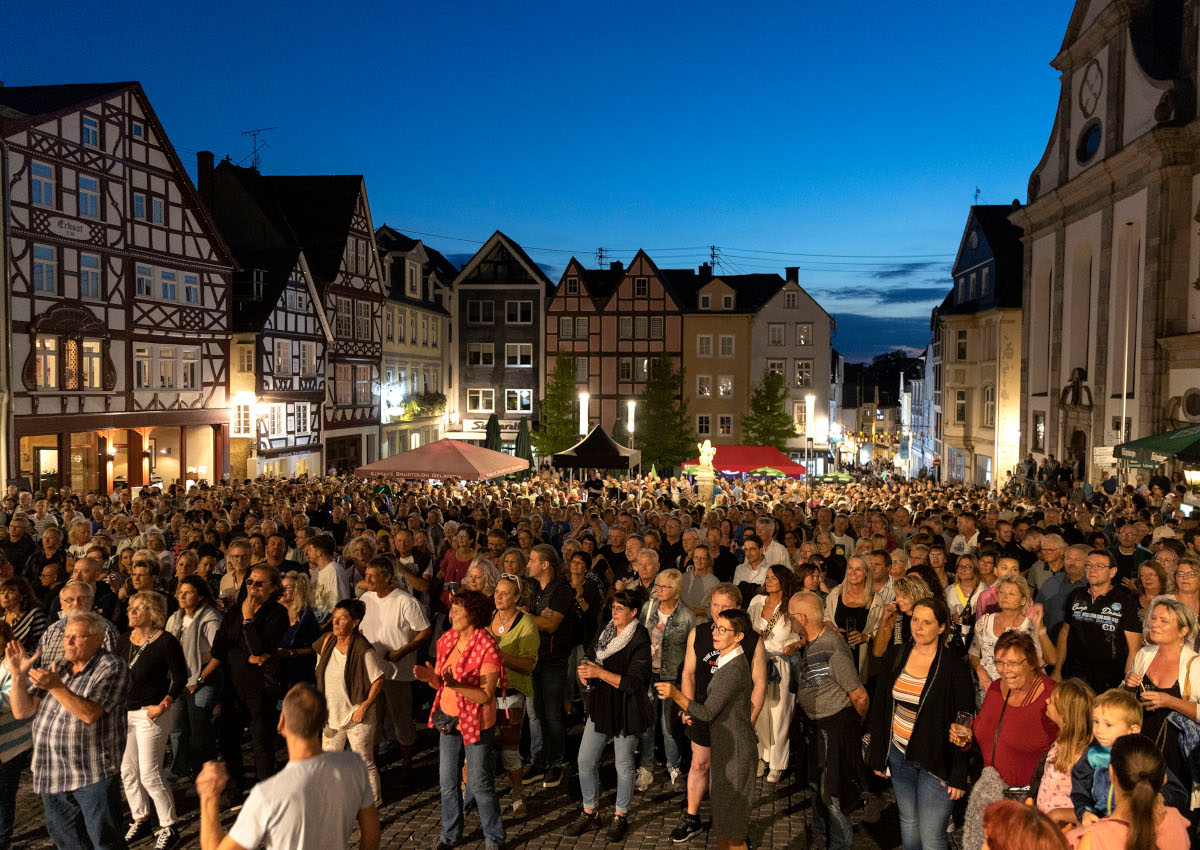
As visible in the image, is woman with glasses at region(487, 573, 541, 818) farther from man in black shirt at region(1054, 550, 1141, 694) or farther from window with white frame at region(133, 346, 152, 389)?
window with white frame at region(133, 346, 152, 389)

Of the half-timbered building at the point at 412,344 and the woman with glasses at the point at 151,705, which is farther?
the half-timbered building at the point at 412,344

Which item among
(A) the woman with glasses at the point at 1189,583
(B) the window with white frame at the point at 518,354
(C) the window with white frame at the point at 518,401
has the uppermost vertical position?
(B) the window with white frame at the point at 518,354

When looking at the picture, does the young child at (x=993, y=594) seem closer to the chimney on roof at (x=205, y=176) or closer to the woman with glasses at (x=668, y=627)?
the woman with glasses at (x=668, y=627)

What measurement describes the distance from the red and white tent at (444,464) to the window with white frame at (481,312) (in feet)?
107

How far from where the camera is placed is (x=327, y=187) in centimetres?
3847

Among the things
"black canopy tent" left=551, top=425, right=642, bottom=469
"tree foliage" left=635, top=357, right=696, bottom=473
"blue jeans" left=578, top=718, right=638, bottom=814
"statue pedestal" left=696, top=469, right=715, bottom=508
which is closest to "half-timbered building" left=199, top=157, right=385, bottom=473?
"tree foliage" left=635, top=357, right=696, bottom=473

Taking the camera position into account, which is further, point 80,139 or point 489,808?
point 80,139

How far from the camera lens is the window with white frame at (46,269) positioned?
2459 centimetres

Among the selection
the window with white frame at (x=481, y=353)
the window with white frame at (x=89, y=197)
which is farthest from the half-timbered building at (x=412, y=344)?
the window with white frame at (x=89, y=197)

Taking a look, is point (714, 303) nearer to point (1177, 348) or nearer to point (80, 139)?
point (1177, 348)

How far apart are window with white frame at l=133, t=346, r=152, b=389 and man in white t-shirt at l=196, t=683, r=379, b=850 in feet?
89.5

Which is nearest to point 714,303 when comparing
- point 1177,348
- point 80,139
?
point 1177,348

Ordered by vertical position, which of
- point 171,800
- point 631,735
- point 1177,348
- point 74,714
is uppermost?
point 1177,348

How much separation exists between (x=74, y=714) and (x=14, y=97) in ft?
87.3
